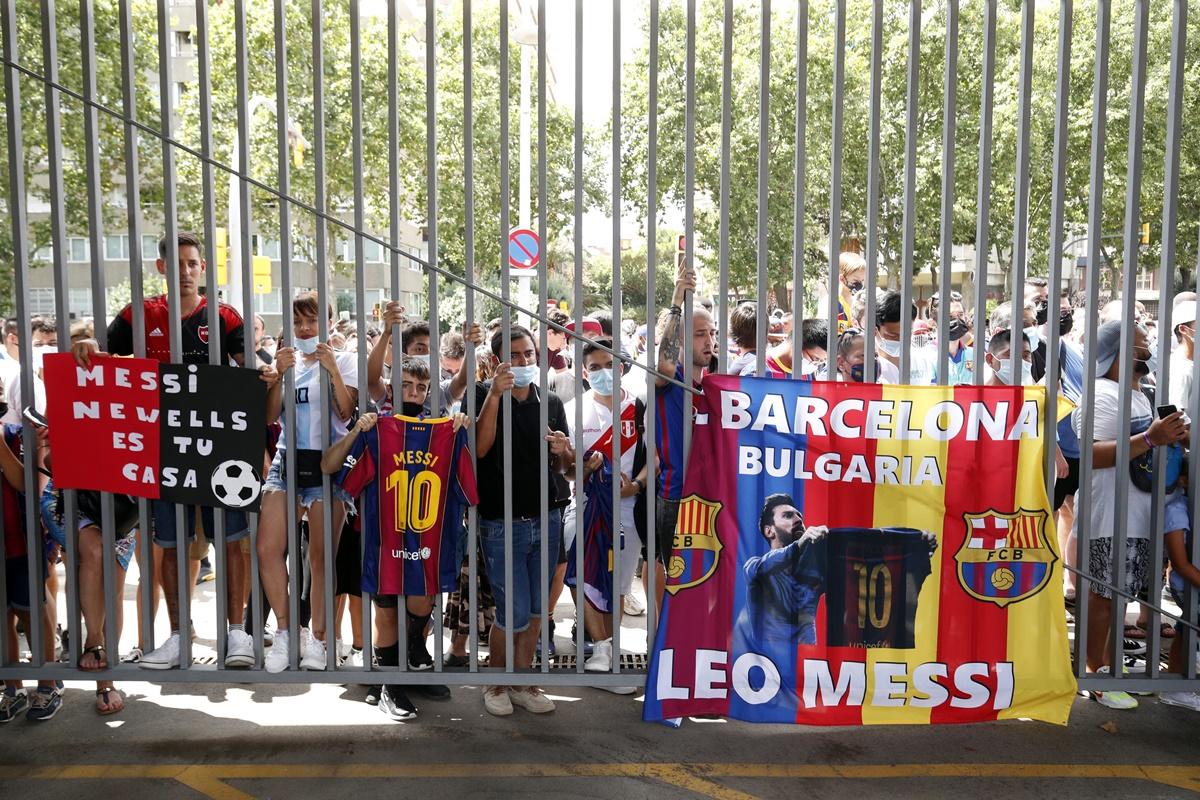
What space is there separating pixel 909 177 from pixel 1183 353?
3472 millimetres

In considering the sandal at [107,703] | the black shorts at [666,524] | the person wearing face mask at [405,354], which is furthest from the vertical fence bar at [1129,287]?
the sandal at [107,703]

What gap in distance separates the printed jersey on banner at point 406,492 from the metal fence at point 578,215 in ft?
0.47

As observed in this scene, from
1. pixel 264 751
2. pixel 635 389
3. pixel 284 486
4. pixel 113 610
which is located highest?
pixel 635 389

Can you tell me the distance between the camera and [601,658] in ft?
17.0

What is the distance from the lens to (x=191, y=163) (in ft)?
76.7

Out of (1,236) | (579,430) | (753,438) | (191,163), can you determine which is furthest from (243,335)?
(1,236)

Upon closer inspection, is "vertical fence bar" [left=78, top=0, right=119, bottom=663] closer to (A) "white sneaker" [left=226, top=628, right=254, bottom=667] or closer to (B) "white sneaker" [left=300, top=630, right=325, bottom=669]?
(A) "white sneaker" [left=226, top=628, right=254, bottom=667]

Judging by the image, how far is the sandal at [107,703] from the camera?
17.0 feet

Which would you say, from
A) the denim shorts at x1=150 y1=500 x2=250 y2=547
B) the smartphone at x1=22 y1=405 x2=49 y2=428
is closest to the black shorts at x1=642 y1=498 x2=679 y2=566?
the denim shorts at x1=150 y1=500 x2=250 y2=547

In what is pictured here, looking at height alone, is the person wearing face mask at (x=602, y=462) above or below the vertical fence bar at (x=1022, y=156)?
below

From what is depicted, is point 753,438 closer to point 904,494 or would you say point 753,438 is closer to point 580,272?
point 904,494

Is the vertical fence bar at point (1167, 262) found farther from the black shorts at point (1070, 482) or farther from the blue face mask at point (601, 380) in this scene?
the blue face mask at point (601, 380)

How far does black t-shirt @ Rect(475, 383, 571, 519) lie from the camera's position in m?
4.99

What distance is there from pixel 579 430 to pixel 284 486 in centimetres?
163
